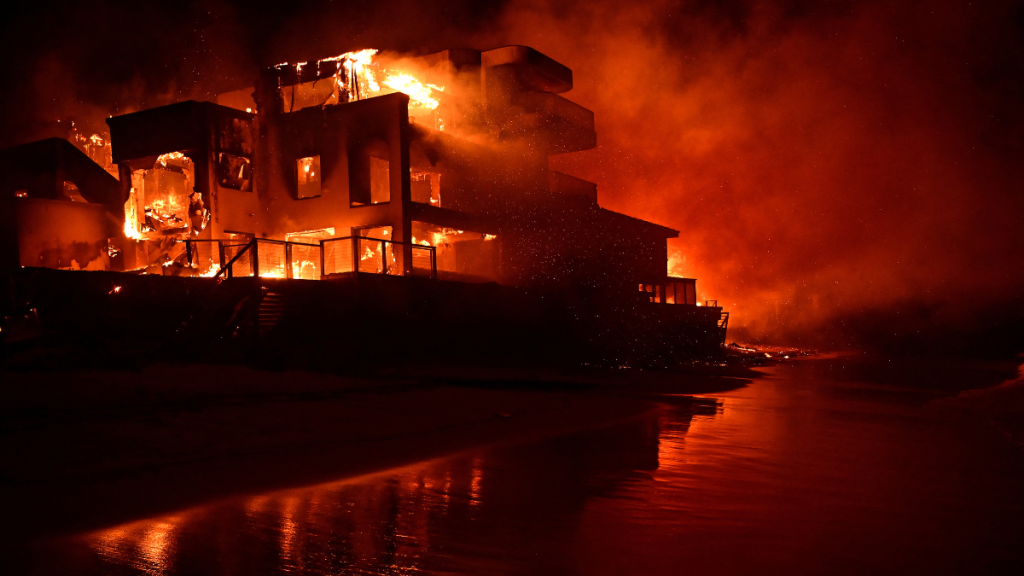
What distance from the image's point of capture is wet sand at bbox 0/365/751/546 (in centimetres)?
610

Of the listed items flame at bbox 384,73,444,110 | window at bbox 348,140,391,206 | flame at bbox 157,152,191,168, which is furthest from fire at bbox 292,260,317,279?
flame at bbox 384,73,444,110

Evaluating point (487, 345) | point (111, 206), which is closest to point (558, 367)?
point (487, 345)

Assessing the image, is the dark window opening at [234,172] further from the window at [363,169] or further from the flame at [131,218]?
the window at [363,169]

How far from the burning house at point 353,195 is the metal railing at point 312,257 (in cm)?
6

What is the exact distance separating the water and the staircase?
28.2 feet

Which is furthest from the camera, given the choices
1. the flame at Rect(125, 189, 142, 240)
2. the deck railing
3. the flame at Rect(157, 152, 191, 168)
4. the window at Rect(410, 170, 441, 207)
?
the window at Rect(410, 170, 441, 207)

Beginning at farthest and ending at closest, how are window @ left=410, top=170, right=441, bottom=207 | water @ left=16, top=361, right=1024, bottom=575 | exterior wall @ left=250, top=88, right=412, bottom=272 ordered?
window @ left=410, top=170, right=441, bottom=207
exterior wall @ left=250, top=88, right=412, bottom=272
water @ left=16, top=361, right=1024, bottom=575

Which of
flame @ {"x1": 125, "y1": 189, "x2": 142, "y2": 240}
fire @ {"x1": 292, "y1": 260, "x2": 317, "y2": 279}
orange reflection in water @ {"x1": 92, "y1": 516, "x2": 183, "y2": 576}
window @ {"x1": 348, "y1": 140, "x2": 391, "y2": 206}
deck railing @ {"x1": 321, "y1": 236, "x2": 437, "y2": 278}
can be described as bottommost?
orange reflection in water @ {"x1": 92, "y1": 516, "x2": 183, "y2": 576}

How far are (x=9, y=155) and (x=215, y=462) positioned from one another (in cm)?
2482

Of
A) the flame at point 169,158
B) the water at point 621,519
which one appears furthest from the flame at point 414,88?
the water at point 621,519

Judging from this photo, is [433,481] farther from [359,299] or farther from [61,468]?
[359,299]

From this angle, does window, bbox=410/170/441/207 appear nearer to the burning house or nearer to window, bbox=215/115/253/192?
the burning house

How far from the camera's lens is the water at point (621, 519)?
4.52 metres

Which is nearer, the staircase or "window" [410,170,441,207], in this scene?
the staircase
